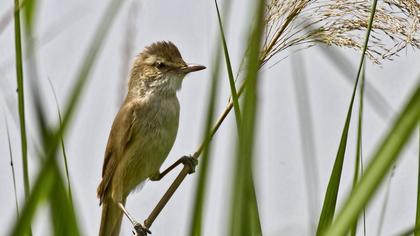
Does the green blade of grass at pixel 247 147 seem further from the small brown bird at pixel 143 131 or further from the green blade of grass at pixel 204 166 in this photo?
the small brown bird at pixel 143 131

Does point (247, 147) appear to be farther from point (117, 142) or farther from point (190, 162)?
point (117, 142)

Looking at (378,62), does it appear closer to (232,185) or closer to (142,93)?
(232,185)

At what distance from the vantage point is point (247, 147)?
1.19m

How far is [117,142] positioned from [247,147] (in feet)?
12.7

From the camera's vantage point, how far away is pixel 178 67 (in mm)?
4902

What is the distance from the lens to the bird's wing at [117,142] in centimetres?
489

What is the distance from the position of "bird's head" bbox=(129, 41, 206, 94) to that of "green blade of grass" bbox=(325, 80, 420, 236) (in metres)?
3.58

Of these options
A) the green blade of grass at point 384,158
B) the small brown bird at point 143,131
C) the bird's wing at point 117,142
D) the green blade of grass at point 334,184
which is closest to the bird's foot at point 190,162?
the small brown bird at point 143,131

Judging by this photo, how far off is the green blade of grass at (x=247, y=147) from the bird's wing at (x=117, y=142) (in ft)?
12.0

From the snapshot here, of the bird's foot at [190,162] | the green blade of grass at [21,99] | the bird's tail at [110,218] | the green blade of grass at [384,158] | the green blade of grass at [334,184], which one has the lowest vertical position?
the bird's tail at [110,218]

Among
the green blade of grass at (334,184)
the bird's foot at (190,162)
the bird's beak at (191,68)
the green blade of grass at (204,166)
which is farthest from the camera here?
the bird's beak at (191,68)

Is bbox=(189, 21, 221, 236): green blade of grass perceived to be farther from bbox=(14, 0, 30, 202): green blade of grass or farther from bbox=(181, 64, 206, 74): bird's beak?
bbox=(181, 64, 206, 74): bird's beak

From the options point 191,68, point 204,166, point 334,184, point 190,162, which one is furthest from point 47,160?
point 191,68

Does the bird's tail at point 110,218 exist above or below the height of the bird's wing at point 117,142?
below
